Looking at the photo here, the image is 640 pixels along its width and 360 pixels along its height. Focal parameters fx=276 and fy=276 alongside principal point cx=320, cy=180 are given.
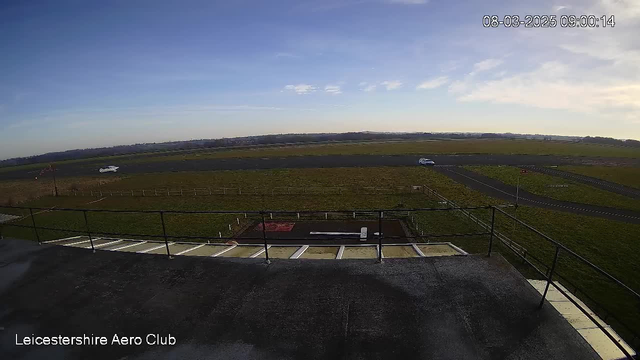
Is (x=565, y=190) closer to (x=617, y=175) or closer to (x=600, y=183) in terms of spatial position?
(x=600, y=183)

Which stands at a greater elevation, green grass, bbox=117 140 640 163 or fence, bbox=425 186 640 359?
fence, bbox=425 186 640 359

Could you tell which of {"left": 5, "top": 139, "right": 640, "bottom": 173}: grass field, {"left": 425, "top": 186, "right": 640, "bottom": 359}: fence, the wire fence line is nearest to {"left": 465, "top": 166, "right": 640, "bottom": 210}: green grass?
the wire fence line

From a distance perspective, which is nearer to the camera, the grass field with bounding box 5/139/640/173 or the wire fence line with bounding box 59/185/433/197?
the wire fence line with bounding box 59/185/433/197

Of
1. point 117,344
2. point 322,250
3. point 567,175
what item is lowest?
point 567,175

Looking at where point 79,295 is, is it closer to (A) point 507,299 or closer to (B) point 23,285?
(B) point 23,285

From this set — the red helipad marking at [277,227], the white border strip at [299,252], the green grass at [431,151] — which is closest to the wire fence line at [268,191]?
the red helipad marking at [277,227]

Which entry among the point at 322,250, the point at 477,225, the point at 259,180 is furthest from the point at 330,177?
the point at 322,250

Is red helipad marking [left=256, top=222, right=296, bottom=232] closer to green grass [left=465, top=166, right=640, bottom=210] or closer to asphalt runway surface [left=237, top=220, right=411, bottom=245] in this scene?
asphalt runway surface [left=237, top=220, right=411, bottom=245]

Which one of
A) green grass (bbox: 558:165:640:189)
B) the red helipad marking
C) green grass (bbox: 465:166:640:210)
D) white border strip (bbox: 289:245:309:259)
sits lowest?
green grass (bbox: 558:165:640:189)
